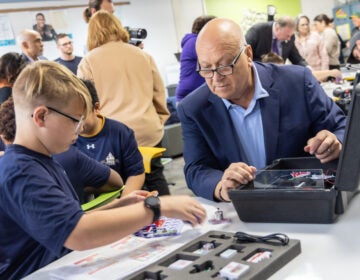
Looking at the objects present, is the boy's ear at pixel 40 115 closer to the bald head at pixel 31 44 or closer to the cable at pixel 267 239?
the cable at pixel 267 239

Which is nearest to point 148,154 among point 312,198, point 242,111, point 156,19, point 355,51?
point 242,111

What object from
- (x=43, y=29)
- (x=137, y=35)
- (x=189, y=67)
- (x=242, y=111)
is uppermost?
(x=43, y=29)

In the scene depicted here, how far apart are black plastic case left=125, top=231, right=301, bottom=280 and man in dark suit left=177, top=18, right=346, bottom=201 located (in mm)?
599

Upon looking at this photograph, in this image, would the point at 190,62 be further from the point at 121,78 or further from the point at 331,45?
the point at 331,45

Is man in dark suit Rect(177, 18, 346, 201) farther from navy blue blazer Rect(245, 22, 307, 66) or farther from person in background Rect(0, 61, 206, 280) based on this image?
navy blue blazer Rect(245, 22, 307, 66)

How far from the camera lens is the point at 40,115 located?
1.25 meters

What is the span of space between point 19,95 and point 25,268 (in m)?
0.50

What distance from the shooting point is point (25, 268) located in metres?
1.35

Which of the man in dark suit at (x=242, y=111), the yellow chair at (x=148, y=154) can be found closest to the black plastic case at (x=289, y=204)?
the man in dark suit at (x=242, y=111)

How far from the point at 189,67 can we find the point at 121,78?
0.90 metres

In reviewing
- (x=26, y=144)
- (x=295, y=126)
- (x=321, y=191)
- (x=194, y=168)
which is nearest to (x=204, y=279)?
(x=321, y=191)

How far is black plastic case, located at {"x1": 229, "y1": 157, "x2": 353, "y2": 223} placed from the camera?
3.97ft

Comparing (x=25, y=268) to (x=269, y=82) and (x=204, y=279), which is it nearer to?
(x=204, y=279)

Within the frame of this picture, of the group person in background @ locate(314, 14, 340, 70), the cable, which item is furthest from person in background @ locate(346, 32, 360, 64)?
the cable
